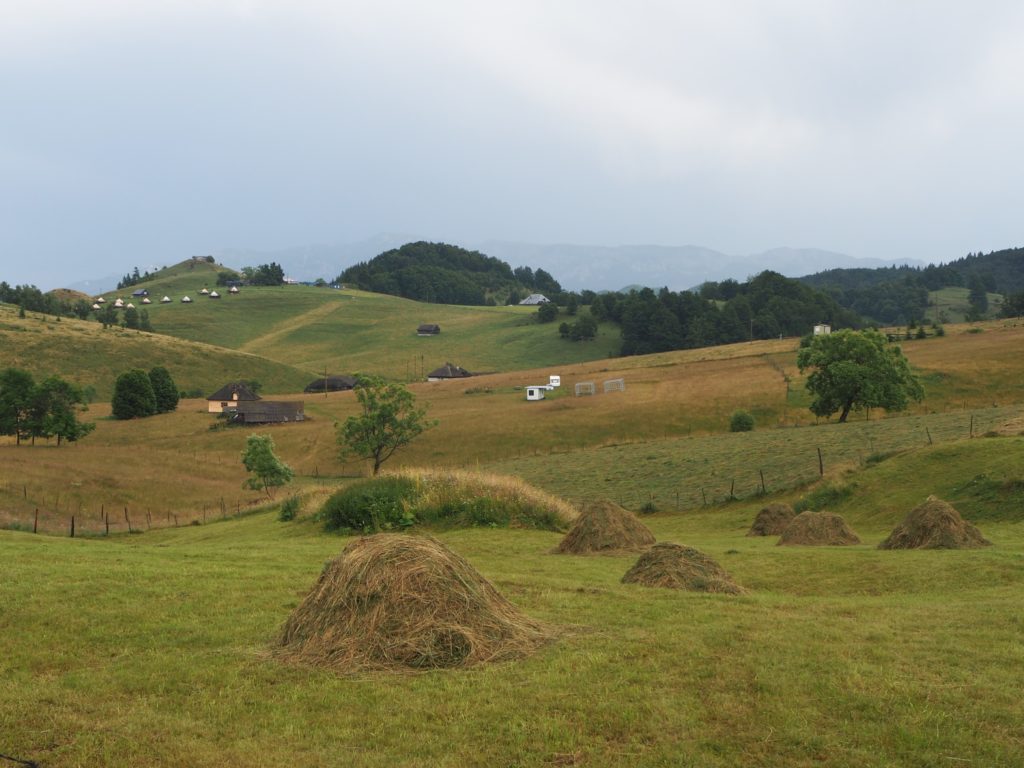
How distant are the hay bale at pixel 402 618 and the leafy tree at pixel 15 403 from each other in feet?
231

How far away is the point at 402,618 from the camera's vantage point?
10.9 meters

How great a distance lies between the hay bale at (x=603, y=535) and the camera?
22.8 metres

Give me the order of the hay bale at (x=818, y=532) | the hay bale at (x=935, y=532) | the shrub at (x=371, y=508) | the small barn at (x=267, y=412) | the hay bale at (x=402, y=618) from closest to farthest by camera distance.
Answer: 1. the hay bale at (x=402, y=618)
2. the hay bale at (x=935, y=532)
3. the hay bale at (x=818, y=532)
4. the shrub at (x=371, y=508)
5. the small barn at (x=267, y=412)

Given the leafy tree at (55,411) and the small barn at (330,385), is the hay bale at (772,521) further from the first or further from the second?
the small barn at (330,385)

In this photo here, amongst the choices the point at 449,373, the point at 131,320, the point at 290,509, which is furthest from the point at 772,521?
the point at 131,320

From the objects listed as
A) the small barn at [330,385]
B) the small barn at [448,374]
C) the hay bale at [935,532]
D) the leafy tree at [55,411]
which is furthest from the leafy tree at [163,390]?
the hay bale at [935,532]

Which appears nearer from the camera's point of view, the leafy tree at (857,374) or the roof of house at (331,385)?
the leafy tree at (857,374)

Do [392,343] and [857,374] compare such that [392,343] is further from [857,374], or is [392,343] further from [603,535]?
[603,535]

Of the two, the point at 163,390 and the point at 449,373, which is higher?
the point at 449,373

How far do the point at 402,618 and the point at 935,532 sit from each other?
603 inches

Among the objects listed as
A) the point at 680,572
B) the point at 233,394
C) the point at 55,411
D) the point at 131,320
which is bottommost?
the point at 233,394

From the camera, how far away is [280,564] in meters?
18.2

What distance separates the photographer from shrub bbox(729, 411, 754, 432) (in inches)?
2667

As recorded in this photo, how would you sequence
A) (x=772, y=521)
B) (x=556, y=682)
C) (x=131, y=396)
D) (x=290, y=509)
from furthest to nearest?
(x=131, y=396)
(x=290, y=509)
(x=772, y=521)
(x=556, y=682)
